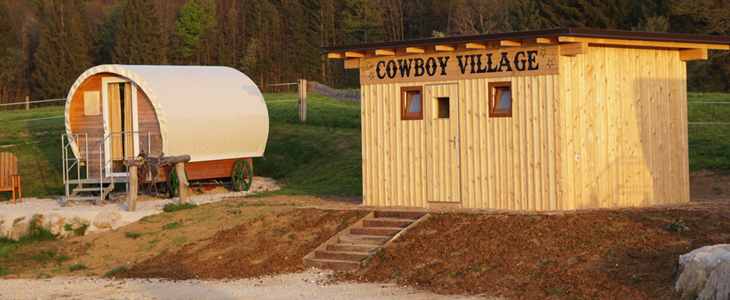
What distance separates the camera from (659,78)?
13461mm

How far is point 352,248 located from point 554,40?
4537 millimetres

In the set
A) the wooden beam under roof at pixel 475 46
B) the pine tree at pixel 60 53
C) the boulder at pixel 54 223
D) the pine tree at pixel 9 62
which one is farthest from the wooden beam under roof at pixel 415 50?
the pine tree at pixel 9 62

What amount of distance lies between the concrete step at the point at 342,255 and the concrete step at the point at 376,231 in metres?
0.79

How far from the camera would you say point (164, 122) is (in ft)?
57.1

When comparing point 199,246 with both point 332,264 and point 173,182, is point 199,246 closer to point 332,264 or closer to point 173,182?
point 332,264

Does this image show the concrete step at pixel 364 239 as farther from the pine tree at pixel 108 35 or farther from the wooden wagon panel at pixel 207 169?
the pine tree at pixel 108 35

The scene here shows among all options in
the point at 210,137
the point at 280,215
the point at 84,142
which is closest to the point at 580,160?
the point at 280,215

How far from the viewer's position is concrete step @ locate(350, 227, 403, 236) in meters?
11.9

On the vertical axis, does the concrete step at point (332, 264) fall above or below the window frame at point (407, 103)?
below

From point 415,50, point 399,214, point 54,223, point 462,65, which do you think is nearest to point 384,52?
point 415,50

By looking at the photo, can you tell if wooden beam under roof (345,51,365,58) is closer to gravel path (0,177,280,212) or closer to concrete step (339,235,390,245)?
concrete step (339,235,390,245)

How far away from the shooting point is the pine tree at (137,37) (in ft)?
166

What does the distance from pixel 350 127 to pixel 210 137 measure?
258 inches

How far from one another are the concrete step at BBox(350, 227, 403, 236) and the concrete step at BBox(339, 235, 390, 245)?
0.13 meters
